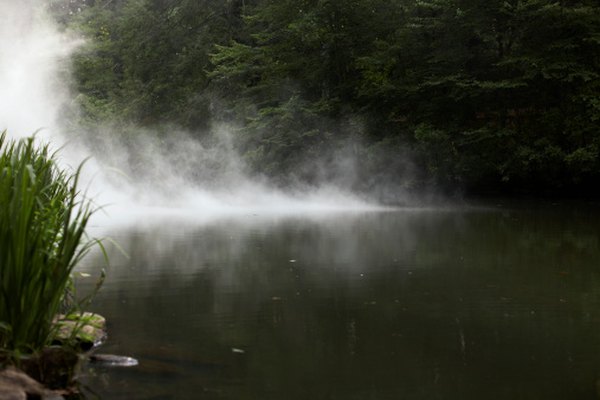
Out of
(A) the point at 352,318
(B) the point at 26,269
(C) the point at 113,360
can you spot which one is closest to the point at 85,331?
(C) the point at 113,360

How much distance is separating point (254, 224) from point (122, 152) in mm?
14081

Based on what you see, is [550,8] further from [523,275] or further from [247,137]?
[523,275]

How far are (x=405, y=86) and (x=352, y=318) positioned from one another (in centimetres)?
1405

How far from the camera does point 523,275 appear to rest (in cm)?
604

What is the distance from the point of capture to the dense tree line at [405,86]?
15695mm

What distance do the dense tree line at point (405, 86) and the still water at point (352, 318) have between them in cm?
805

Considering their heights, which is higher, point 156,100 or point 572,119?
point 156,100

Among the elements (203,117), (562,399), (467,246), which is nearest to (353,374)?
(562,399)

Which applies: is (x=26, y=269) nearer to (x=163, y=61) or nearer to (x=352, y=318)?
(x=352, y=318)

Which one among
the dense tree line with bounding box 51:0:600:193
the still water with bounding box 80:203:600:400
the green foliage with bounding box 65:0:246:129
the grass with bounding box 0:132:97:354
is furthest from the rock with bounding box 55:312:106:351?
the green foliage with bounding box 65:0:246:129

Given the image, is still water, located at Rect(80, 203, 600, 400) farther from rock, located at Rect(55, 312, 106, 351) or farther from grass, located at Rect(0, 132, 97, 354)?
grass, located at Rect(0, 132, 97, 354)

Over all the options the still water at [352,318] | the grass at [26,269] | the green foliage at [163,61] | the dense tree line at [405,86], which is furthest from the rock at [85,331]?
the green foliage at [163,61]

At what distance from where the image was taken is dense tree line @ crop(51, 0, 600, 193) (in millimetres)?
15695

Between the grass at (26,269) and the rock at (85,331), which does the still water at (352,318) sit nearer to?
the rock at (85,331)
